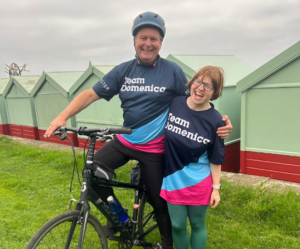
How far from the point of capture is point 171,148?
2.07 metres

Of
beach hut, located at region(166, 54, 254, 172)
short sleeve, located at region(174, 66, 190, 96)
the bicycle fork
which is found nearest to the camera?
the bicycle fork

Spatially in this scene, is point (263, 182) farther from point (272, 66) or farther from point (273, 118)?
point (272, 66)

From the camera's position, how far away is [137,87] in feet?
7.25

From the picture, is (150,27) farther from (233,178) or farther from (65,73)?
(65,73)

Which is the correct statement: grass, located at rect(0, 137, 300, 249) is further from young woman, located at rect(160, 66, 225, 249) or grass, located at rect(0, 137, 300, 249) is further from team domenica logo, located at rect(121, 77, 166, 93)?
team domenica logo, located at rect(121, 77, 166, 93)

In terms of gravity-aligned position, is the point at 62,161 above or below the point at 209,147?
below

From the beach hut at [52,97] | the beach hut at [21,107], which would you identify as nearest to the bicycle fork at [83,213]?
the beach hut at [52,97]

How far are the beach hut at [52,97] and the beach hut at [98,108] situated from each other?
505 millimetres

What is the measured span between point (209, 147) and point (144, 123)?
1.85ft

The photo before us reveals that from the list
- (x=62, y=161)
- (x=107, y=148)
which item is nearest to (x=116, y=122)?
(x=62, y=161)

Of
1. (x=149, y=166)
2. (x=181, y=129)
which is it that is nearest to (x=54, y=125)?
(x=149, y=166)

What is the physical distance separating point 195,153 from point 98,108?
5.77 meters

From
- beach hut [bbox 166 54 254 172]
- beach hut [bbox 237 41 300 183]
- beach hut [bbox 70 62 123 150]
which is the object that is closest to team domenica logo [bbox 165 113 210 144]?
beach hut [bbox 237 41 300 183]

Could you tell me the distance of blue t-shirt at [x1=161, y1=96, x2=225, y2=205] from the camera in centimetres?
196
